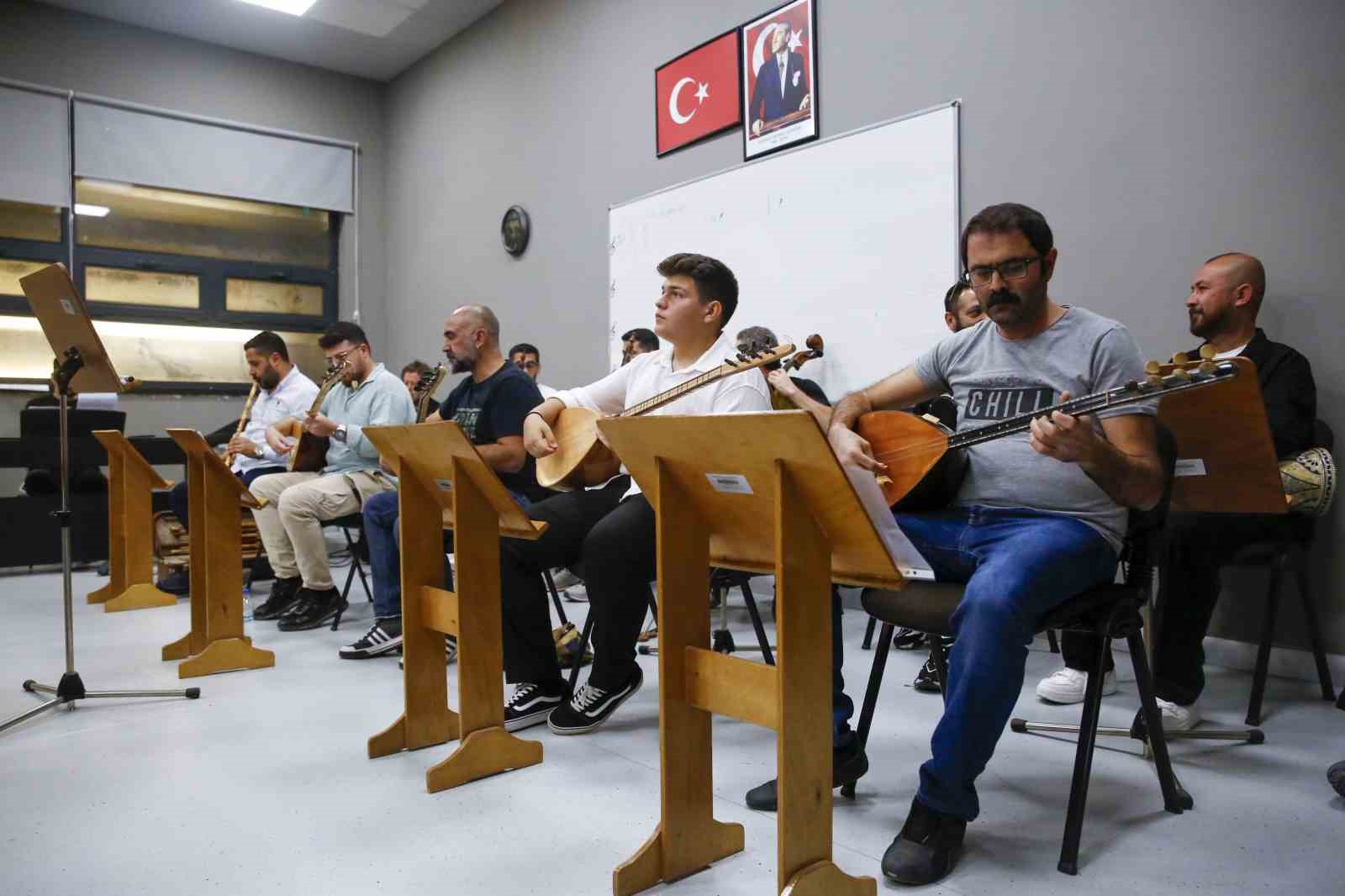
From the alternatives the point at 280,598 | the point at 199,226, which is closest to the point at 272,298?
the point at 199,226

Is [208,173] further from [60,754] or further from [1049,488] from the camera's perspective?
[1049,488]

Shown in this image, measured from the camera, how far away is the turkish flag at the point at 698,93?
461 cm

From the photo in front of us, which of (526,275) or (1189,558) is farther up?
(526,275)

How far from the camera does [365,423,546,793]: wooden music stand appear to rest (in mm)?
2174

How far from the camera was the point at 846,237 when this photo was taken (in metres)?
4.07

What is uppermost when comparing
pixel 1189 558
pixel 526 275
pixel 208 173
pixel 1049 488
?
pixel 208 173

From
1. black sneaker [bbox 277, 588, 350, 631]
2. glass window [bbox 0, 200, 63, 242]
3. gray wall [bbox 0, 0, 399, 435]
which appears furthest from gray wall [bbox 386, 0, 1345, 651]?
glass window [bbox 0, 200, 63, 242]

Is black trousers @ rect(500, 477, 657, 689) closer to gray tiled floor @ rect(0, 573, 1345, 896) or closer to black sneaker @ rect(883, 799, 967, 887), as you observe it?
gray tiled floor @ rect(0, 573, 1345, 896)

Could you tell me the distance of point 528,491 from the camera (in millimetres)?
3025

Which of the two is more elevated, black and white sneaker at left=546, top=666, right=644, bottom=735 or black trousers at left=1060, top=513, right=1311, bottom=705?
black trousers at left=1060, top=513, right=1311, bottom=705

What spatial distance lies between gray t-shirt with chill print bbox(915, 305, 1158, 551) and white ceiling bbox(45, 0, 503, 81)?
215 inches

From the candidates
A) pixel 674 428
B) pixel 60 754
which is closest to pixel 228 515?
pixel 60 754

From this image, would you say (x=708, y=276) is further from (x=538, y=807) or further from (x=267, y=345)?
(x=267, y=345)

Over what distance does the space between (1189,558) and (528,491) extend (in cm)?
190
